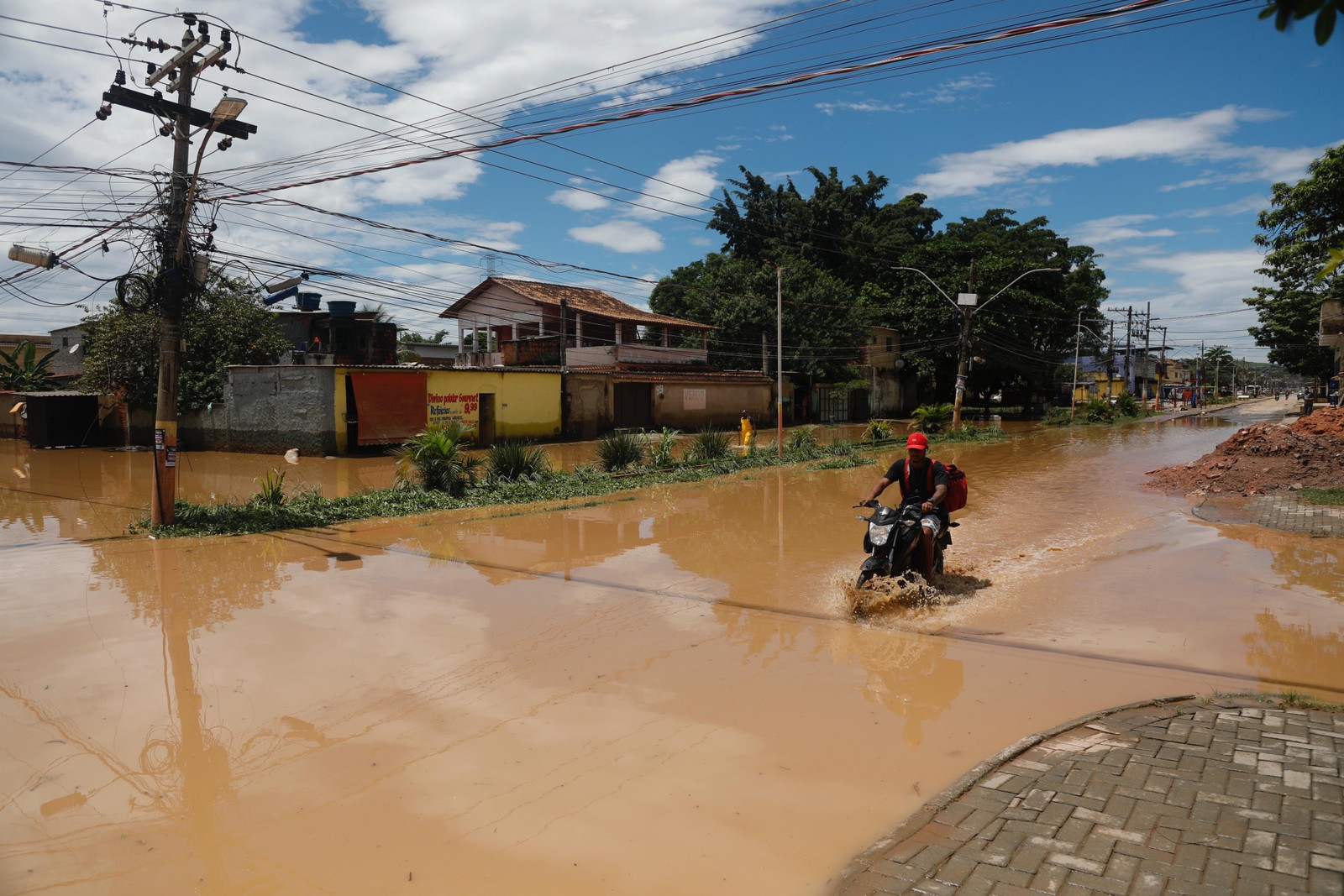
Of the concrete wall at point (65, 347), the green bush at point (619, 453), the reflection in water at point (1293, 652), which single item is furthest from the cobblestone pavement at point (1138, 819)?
the concrete wall at point (65, 347)

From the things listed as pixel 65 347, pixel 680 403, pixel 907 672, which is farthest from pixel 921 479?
pixel 65 347

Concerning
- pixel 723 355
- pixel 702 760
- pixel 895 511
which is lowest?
pixel 702 760

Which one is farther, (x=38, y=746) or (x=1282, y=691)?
(x=1282, y=691)

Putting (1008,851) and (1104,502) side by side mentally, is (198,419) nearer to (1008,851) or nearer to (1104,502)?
(1104,502)

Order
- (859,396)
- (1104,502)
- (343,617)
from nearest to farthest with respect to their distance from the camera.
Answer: (343,617) < (1104,502) < (859,396)

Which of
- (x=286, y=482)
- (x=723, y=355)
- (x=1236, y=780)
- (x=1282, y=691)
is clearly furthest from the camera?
(x=723, y=355)

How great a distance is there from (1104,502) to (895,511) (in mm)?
10010

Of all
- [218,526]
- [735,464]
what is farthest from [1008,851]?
[735,464]

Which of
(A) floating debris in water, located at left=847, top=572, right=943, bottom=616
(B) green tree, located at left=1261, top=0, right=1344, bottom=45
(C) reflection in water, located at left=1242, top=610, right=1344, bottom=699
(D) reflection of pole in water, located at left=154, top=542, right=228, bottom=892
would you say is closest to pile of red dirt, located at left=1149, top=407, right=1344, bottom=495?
(C) reflection in water, located at left=1242, top=610, right=1344, bottom=699

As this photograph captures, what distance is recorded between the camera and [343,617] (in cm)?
778

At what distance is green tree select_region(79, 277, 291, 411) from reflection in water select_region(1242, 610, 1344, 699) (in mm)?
29260

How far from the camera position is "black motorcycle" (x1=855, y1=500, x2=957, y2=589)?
7.67 metres

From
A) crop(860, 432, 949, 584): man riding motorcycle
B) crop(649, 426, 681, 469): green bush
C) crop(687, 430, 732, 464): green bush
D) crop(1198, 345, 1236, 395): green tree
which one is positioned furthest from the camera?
crop(1198, 345, 1236, 395): green tree

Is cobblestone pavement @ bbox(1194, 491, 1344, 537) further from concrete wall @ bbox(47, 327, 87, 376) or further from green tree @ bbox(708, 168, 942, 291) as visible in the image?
concrete wall @ bbox(47, 327, 87, 376)
